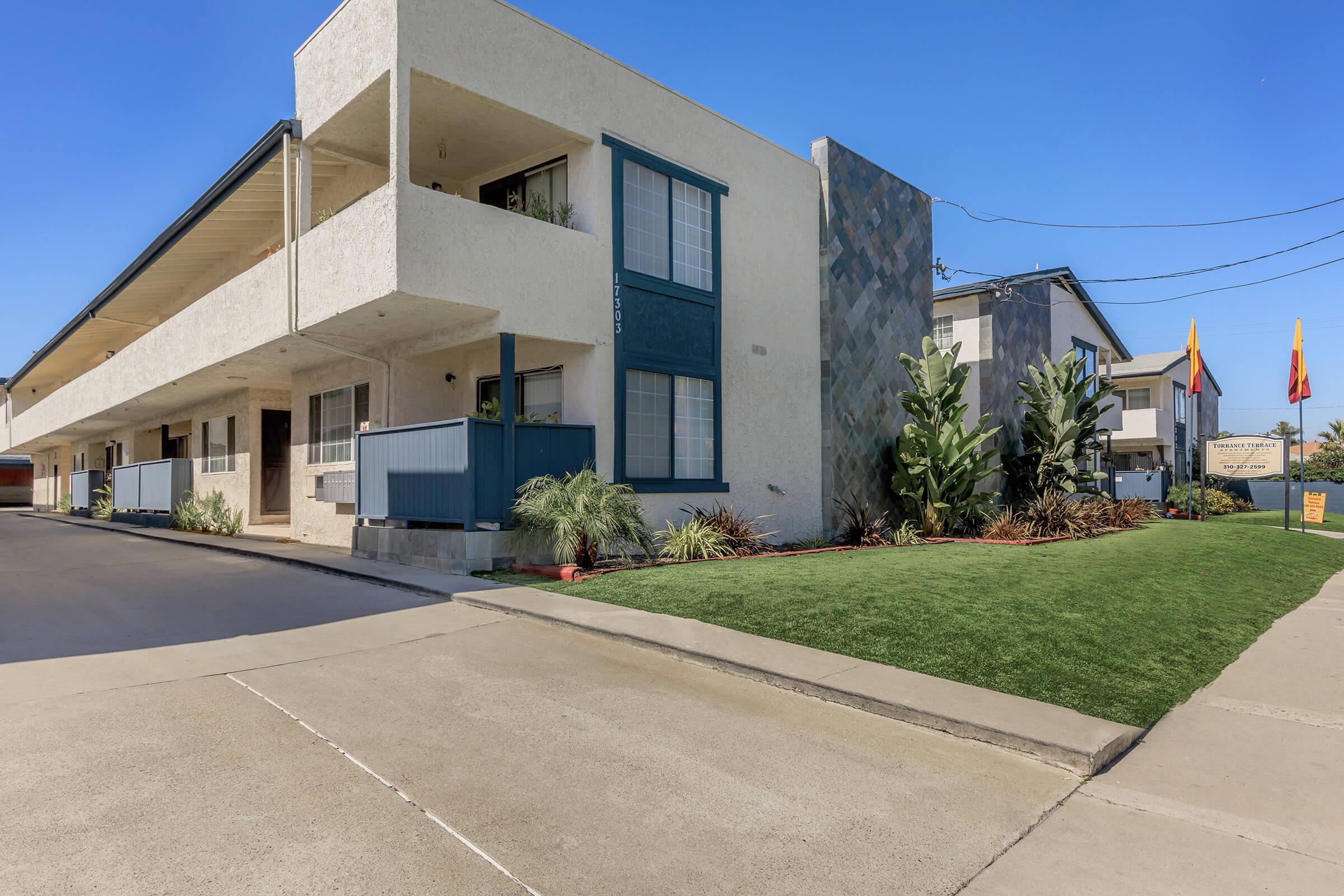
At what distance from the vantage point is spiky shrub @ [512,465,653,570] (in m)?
10.6

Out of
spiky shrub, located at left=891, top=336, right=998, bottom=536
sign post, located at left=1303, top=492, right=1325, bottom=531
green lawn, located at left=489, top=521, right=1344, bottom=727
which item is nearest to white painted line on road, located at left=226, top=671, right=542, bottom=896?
green lawn, located at left=489, top=521, right=1344, bottom=727

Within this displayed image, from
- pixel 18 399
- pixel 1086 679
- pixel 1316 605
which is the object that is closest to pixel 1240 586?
pixel 1316 605

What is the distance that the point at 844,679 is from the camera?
5.91 m

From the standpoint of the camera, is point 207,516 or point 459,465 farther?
point 207,516

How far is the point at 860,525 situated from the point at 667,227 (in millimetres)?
6660

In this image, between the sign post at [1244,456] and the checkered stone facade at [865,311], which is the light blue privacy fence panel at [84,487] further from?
the sign post at [1244,456]

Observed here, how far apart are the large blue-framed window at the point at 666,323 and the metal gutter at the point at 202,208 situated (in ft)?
17.4

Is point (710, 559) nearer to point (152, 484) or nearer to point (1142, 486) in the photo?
point (152, 484)

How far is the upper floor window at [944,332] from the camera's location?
22.8m

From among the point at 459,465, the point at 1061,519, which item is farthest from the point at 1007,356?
the point at 459,465

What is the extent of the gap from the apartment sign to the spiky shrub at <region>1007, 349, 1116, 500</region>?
17.8 ft

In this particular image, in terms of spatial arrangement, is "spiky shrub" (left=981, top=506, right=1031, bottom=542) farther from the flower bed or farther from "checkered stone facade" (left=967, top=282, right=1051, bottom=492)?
"checkered stone facade" (left=967, top=282, right=1051, bottom=492)

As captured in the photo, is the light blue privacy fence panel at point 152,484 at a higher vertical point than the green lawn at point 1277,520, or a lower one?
higher

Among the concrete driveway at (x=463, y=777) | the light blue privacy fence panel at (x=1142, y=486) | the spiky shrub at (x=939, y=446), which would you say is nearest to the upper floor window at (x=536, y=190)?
the concrete driveway at (x=463, y=777)
